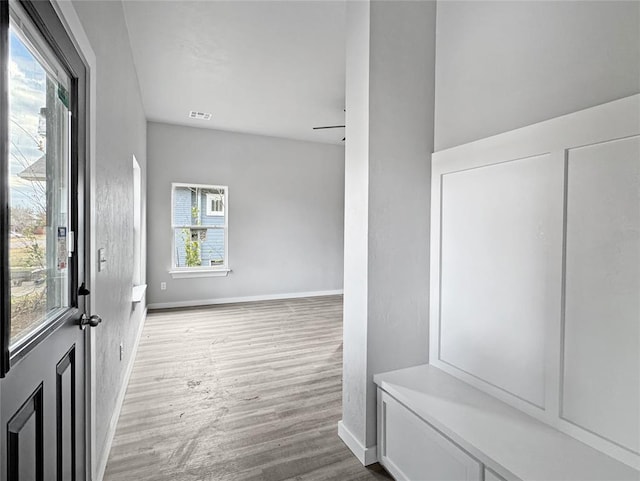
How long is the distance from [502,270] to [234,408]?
2016mm

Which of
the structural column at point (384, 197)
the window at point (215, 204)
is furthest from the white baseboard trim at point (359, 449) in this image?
the window at point (215, 204)

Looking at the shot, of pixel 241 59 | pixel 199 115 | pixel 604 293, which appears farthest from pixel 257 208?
pixel 604 293

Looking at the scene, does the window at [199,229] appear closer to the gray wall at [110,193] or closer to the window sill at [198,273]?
the window sill at [198,273]

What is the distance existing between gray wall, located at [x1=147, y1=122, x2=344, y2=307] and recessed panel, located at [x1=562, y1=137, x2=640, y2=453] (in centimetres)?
519

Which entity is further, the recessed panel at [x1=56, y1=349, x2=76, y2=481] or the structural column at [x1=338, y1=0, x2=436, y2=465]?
the structural column at [x1=338, y1=0, x2=436, y2=465]

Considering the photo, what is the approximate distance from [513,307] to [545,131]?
0.81m

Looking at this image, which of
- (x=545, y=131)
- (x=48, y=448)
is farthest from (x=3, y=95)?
(x=545, y=131)

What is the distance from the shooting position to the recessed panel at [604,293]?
121 cm

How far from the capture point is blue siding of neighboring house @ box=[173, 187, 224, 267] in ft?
18.4

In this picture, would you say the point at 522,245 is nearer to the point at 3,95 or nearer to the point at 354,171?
the point at 354,171

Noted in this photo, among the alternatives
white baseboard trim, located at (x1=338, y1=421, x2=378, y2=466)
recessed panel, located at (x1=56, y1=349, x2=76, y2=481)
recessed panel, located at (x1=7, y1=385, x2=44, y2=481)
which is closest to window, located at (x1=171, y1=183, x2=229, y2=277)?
white baseboard trim, located at (x1=338, y1=421, x2=378, y2=466)

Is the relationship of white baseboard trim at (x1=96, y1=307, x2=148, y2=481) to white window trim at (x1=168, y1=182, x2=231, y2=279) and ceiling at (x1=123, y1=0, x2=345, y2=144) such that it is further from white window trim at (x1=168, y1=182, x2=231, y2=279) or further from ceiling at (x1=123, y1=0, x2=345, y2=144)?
ceiling at (x1=123, y1=0, x2=345, y2=144)

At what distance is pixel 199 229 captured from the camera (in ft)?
18.9

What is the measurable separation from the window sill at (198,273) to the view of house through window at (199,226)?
8 centimetres
